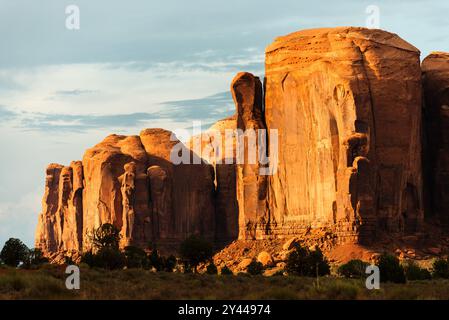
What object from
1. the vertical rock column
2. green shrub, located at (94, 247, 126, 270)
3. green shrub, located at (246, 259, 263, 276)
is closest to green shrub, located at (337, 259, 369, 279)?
green shrub, located at (246, 259, 263, 276)

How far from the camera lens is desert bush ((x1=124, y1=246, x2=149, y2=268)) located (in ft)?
338

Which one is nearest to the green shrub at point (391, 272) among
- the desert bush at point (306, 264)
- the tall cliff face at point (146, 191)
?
the desert bush at point (306, 264)

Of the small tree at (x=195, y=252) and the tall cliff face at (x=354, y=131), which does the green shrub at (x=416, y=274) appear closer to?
the tall cliff face at (x=354, y=131)

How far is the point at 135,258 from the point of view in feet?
355

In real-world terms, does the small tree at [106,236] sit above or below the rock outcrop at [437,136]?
below

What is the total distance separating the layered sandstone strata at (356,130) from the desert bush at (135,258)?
14371 millimetres

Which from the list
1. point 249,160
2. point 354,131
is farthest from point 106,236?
point 354,131

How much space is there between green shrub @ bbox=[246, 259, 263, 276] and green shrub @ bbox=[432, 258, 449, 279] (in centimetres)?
1379

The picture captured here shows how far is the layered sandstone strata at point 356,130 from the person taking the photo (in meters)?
110

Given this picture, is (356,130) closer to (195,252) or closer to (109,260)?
(195,252)

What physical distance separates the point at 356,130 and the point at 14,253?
31.0 m
